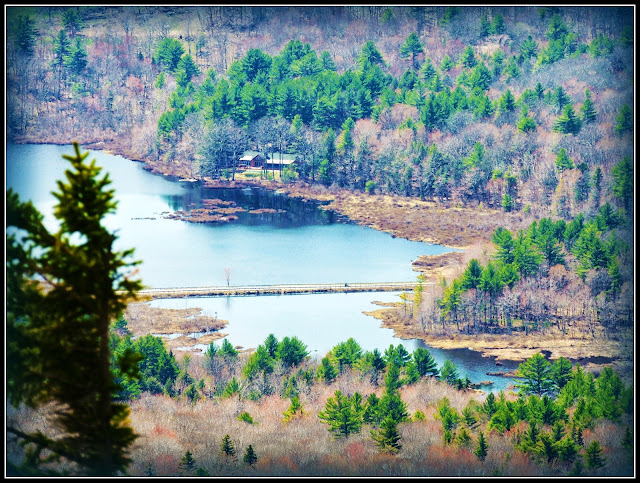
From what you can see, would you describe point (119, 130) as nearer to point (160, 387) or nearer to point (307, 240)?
point (307, 240)

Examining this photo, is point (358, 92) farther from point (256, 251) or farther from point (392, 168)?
point (256, 251)

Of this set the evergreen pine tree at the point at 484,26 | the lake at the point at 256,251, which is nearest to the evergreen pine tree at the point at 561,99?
the evergreen pine tree at the point at 484,26

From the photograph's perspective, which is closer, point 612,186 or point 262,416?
point 262,416

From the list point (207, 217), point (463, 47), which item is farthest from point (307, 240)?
point (463, 47)

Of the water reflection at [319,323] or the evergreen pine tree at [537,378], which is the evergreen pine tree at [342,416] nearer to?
the evergreen pine tree at [537,378]

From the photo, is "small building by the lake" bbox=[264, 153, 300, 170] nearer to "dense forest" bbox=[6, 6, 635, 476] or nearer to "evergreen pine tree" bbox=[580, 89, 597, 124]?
"dense forest" bbox=[6, 6, 635, 476]

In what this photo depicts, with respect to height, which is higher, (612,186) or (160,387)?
(612,186)

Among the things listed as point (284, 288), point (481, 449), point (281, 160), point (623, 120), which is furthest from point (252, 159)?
point (481, 449)
